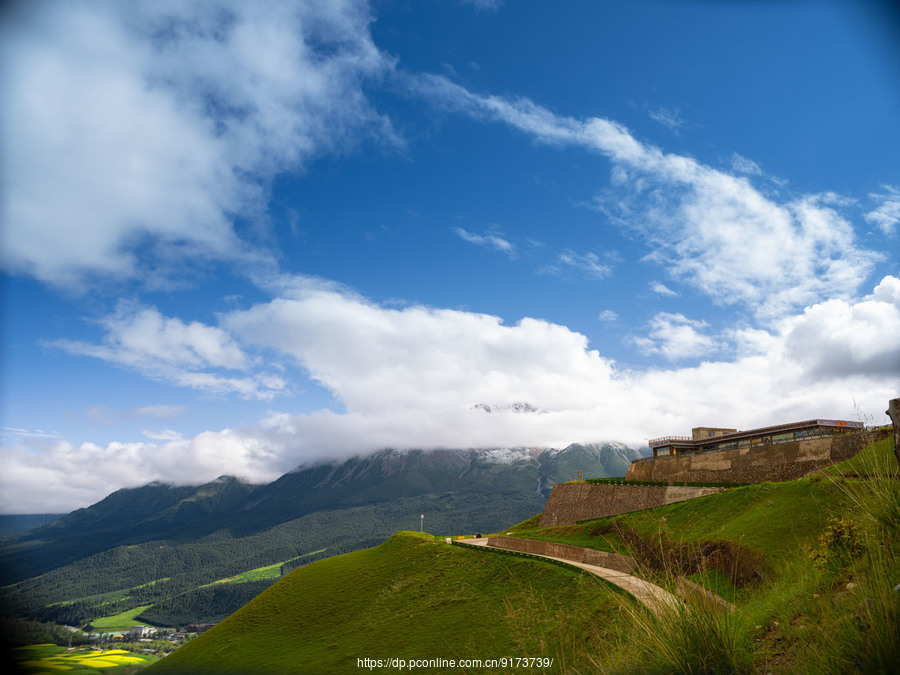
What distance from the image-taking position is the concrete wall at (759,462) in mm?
42375

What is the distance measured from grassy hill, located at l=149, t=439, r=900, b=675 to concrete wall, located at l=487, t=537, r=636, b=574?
2.43m

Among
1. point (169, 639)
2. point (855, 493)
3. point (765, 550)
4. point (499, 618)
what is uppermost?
point (855, 493)

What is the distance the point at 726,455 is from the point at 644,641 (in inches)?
2092

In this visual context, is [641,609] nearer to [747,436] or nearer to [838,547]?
[838,547]

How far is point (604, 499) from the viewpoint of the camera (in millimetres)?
61594

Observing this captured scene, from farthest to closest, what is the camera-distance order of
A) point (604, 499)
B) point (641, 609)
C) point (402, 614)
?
point (604, 499) < point (402, 614) < point (641, 609)

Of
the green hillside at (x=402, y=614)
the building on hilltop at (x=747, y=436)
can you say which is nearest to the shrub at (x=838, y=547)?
the green hillside at (x=402, y=614)

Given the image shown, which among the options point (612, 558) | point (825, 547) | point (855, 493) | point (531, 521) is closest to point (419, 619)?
point (612, 558)

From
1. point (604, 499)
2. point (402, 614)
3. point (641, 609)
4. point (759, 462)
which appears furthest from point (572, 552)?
point (641, 609)

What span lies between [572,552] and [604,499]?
18877 millimetres

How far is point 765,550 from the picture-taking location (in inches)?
1109

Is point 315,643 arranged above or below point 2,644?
below

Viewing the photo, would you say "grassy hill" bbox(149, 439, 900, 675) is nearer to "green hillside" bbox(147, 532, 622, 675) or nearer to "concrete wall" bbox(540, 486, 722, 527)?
"green hillside" bbox(147, 532, 622, 675)

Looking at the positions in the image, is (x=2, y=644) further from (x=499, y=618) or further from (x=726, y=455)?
(x=726, y=455)
